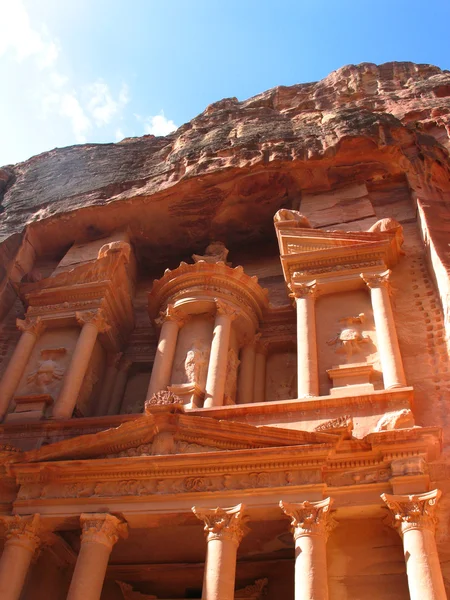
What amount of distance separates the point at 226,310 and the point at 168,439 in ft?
14.9

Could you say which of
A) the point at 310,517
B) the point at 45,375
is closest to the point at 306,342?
the point at 310,517

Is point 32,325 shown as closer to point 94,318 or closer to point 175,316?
point 94,318

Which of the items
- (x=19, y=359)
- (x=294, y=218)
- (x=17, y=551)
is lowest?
(x=17, y=551)

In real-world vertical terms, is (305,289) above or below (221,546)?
above

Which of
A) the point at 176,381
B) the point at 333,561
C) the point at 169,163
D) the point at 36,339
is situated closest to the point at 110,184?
the point at 169,163

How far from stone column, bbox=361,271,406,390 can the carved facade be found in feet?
0.12

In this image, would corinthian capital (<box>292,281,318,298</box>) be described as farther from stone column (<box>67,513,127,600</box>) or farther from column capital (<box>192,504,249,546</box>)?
stone column (<box>67,513,127,600</box>)

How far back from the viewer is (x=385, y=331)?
12352mm

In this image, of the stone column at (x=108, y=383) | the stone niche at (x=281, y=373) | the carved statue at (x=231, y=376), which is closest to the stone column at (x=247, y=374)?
the carved statue at (x=231, y=376)

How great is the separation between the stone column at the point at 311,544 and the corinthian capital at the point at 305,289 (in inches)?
220

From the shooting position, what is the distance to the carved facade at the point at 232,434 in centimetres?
940

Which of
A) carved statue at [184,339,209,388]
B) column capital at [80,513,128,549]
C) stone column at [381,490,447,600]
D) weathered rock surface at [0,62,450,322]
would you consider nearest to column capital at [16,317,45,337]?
weathered rock surface at [0,62,450,322]

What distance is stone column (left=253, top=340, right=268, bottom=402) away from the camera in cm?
1455

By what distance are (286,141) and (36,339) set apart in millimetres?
9200
